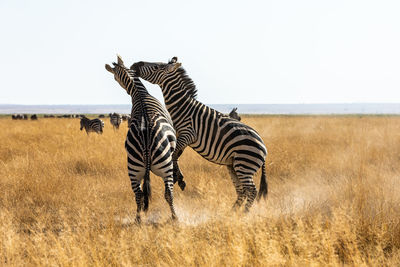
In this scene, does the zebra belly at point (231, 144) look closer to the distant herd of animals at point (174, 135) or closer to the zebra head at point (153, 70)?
the distant herd of animals at point (174, 135)

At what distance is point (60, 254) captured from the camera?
3428mm

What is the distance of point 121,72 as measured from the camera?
229 inches

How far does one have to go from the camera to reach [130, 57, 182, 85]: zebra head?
5.94 m

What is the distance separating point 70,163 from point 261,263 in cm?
698

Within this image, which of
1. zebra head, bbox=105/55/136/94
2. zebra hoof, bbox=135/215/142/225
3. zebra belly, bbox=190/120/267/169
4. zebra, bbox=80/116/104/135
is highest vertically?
zebra head, bbox=105/55/136/94

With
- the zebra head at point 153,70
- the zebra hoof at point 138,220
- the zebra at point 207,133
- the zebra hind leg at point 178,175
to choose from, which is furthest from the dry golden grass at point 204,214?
the zebra head at point 153,70

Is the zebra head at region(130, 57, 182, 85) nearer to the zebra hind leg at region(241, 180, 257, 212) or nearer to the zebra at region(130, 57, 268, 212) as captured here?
the zebra at region(130, 57, 268, 212)

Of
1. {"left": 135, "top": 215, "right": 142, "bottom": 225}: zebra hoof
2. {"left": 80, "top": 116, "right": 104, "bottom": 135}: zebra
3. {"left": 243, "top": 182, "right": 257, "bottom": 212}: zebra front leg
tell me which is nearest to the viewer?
{"left": 135, "top": 215, "right": 142, "bottom": 225}: zebra hoof

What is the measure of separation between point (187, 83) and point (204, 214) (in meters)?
2.21

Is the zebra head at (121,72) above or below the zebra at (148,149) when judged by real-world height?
above

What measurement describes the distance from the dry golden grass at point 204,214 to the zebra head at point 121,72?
1941 mm

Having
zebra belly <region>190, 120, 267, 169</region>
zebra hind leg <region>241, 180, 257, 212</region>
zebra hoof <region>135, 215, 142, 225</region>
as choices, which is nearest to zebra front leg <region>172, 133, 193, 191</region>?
zebra belly <region>190, 120, 267, 169</region>

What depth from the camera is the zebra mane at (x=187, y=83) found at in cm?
608

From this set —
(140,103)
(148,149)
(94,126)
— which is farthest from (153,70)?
(94,126)
